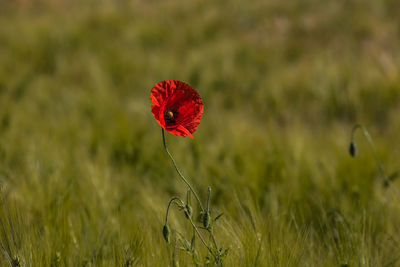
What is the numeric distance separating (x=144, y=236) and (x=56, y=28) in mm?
3192

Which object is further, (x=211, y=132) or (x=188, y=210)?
(x=211, y=132)

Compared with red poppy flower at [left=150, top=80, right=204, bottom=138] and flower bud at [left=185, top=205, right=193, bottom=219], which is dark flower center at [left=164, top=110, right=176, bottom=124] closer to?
red poppy flower at [left=150, top=80, right=204, bottom=138]

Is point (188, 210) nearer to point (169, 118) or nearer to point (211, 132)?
point (169, 118)

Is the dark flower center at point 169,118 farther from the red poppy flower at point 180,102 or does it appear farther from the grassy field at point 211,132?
the grassy field at point 211,132

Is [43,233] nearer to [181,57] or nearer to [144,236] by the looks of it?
[144,236]

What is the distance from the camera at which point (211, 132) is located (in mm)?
2129

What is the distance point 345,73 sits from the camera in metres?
2.54

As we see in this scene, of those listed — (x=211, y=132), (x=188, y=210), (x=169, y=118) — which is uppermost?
(x=211, y=132)

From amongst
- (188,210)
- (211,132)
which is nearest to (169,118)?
(188,210)

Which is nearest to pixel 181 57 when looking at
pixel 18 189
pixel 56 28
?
pixel 56 28

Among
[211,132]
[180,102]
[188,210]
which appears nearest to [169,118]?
[180,102]

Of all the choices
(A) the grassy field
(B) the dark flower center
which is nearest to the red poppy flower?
(B) the dark flower center

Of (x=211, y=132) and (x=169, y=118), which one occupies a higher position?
(x=211, y=132)

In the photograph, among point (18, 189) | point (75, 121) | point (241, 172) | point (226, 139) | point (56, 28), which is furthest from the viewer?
point (56, 28)
